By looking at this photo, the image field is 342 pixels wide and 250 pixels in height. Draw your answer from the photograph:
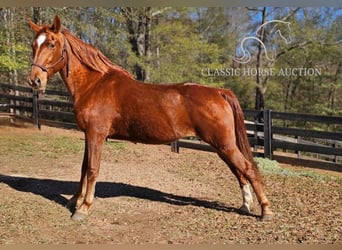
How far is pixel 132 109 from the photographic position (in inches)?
153

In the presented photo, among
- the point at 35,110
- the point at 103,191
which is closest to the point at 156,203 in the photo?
the point at 103,191

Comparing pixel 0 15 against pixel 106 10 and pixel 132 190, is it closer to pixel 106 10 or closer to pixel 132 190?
pixel 106 10

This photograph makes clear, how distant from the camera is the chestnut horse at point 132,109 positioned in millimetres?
3789

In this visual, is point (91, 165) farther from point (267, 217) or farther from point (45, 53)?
point (267, 217)

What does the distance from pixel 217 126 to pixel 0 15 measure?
347 inches

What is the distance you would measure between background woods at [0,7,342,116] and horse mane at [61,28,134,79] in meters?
6.69

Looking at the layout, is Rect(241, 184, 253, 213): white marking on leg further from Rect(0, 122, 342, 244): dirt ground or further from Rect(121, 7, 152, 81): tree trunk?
Rect(121, 7, 152, 81): tree trunk

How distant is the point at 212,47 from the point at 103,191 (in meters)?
11.6

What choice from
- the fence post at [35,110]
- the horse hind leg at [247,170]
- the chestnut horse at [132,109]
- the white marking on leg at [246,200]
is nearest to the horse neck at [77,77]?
the chestnut horse at [132,109]

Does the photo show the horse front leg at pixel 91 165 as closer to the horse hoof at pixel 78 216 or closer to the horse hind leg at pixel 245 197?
the horse hoof at pixel 78 216

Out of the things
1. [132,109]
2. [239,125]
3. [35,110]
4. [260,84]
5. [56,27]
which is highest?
[56,27]

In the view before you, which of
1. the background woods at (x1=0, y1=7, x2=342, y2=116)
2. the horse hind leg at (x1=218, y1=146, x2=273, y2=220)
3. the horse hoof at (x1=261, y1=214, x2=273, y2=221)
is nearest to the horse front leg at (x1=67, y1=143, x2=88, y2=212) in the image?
the horse hind leg at (x1=218, y1=146, x2=273, y2=220)

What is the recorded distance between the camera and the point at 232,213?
4031mm

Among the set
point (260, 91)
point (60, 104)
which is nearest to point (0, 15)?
point (60, 104)
